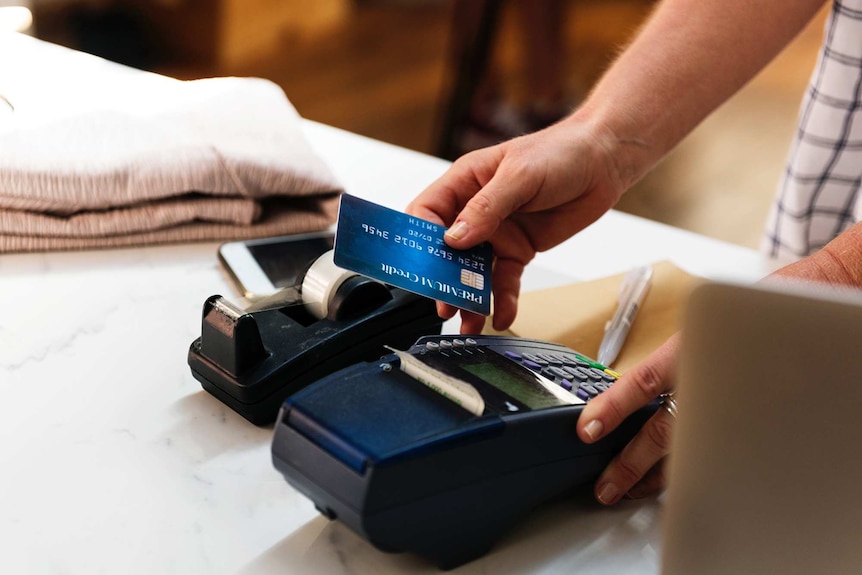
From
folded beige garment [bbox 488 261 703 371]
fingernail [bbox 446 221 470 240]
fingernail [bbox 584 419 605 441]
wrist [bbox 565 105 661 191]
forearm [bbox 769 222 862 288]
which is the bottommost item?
folded beige garment [bbox 488 261 703 371]

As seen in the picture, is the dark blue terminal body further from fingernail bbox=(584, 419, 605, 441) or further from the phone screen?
the phone screen

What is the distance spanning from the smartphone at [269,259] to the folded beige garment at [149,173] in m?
0.05

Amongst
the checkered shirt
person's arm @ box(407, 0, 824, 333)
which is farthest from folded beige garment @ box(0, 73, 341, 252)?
the checkered shirt

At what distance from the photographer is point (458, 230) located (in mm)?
727

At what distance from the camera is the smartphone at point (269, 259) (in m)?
0.80

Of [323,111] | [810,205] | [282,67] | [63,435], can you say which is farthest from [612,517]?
[282,67]

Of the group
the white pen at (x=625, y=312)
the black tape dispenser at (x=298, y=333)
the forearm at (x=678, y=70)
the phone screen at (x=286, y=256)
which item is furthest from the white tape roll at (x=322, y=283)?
the forearm at (x=678, y=70)

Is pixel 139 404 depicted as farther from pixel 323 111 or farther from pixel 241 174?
pixel 323 111

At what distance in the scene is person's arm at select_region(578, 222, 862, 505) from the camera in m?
0.56

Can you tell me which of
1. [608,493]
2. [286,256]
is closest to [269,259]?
[286,256]

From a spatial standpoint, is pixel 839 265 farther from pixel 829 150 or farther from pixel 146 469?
pixel 829 150

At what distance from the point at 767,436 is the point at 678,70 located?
65 centimetres

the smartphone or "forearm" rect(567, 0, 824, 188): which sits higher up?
"forearm" rect(567, 0, 824, 188)

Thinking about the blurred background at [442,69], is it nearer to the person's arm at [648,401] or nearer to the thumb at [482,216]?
the thumb at [482,216]
